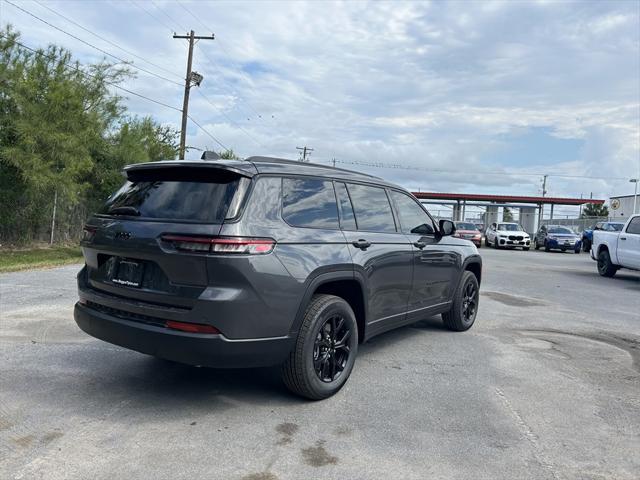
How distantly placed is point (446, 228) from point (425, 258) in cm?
62

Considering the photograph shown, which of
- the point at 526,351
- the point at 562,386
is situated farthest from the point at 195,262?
the point at 526,351

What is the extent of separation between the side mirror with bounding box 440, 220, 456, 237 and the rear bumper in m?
2.83

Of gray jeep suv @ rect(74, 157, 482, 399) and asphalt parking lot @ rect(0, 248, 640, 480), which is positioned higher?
gray jeep suv @ rect(74, 157, 482, 399)

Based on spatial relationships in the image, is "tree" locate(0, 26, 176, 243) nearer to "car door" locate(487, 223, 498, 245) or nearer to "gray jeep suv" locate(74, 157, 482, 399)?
"gray jeep suv" locate(74, 157, 482, 399)

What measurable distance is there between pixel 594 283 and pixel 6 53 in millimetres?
16371

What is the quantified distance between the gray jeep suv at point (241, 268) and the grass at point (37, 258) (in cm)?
894

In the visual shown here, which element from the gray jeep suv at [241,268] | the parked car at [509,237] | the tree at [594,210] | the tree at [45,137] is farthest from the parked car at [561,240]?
the tree at [594,210]

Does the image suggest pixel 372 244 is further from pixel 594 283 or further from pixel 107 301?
pixel 594 283

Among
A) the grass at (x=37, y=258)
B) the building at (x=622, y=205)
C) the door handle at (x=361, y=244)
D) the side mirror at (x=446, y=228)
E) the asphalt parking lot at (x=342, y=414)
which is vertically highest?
the building at (x=622, y=205)

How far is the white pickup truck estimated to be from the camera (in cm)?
1352

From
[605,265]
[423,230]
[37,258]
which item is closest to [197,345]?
[423,230]

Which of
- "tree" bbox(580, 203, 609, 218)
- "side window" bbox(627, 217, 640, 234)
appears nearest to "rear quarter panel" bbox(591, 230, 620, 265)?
"side window" bbox(627, 217, 640, 234)

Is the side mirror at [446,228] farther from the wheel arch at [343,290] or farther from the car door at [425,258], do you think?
the wheel arch at [343,290]

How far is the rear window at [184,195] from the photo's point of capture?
372 cm
